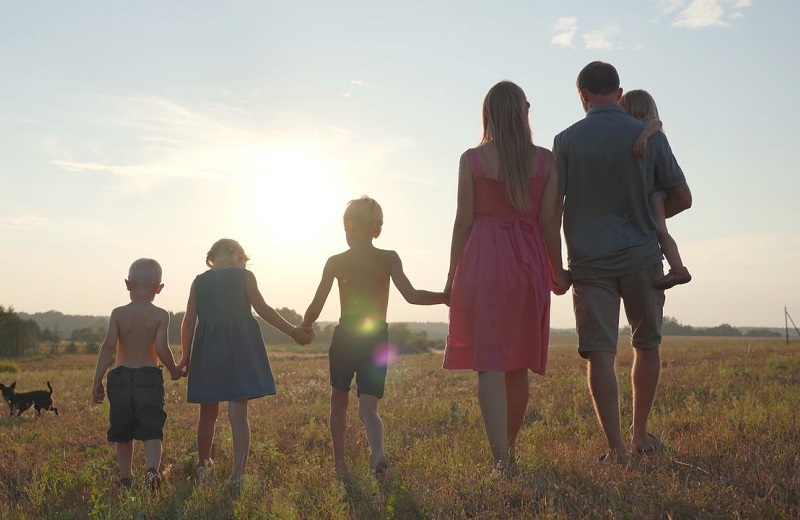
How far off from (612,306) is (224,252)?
3169 millimetres

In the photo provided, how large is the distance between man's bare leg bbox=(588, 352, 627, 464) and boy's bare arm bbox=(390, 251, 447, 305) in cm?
122

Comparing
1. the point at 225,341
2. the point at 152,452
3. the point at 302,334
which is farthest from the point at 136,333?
the point at 302,334

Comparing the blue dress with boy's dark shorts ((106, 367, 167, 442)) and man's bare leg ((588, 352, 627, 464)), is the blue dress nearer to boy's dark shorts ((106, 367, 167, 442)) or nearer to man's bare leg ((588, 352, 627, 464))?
boy's dark shorts ((106, 367, 167, 442))

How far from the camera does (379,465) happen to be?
5379 mm

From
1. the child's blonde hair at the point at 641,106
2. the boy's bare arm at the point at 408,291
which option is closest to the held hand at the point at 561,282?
the boy's bare arm at the point at 408,291

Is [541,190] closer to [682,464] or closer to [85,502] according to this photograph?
[682,464]

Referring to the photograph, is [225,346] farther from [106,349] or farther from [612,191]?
[612,191]

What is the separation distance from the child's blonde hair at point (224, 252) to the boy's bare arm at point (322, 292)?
2.64 feet

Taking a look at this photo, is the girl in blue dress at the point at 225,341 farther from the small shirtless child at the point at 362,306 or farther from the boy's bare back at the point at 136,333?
the small shirtless child at the point at 362,306

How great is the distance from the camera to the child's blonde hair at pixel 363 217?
19.0ft

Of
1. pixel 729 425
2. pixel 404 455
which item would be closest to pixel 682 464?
pixel 729 425

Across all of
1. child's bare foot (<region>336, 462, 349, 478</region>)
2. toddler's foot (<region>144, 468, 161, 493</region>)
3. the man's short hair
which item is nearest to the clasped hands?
child's bare foot (<region>336, 462, 349, 478</region>)

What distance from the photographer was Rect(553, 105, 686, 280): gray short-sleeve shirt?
203 inches

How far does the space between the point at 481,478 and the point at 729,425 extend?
315cm
